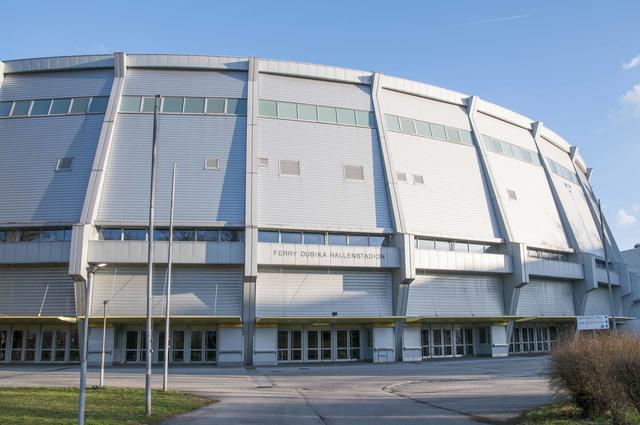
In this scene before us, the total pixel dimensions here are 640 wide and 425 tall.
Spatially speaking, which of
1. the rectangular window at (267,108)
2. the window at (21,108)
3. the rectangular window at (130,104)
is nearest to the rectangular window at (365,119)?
the rectangular window at (267,108)

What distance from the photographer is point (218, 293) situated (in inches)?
1307

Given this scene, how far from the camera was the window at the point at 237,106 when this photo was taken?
124ft

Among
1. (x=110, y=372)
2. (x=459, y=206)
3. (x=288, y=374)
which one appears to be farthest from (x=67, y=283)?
(x=459, y=206)

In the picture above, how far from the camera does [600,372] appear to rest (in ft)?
37.7

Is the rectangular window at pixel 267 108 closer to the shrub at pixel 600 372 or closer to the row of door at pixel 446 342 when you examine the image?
the row of door at pixel 446 342

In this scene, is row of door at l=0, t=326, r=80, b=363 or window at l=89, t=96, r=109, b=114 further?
window at l=89, t=96, r=109, b=114

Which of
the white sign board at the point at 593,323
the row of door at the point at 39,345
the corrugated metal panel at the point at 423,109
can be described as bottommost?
the row of door at the point at 39,345

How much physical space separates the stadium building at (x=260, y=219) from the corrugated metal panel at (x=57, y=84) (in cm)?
11

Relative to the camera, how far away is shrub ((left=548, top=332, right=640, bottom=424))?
10.2 meters

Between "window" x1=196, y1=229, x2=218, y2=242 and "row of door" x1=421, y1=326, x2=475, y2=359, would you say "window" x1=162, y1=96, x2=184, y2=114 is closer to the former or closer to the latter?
"window" x1=196, y1=229, x2=218, y2=242

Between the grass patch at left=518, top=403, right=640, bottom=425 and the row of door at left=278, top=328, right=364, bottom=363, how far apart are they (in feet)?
74.1

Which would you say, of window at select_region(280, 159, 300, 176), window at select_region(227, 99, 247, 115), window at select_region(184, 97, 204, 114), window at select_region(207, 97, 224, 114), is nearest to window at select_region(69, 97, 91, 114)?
window at select_region(184, 97, 204, 114)

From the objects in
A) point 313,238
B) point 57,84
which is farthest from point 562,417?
point 57,84

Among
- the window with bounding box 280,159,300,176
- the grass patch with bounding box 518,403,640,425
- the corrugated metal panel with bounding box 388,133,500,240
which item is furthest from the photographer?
the corrugated metal panel with bounding box 388,133,500,240
